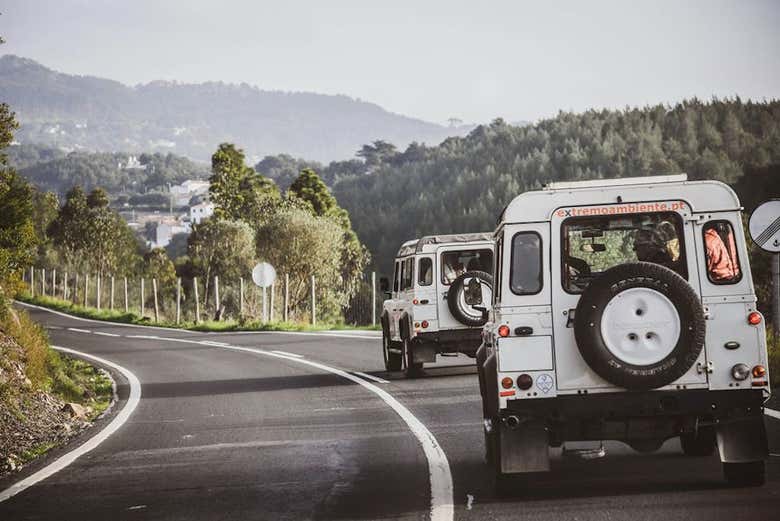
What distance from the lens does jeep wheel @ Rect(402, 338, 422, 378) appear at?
1959 centimetres

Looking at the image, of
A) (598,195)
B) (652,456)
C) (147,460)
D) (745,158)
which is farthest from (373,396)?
(745,158)

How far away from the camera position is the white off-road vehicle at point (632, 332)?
28.1ft

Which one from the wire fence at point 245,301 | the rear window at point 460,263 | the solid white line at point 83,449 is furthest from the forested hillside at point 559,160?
the solid white line at point 83,449

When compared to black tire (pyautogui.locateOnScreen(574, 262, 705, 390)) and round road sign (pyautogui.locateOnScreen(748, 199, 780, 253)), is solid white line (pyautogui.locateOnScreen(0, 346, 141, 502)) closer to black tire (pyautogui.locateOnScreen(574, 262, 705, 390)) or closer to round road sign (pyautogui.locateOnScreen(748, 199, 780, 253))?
black tire (pyautogui.locateOnScreen(574, 262, 705, 390))

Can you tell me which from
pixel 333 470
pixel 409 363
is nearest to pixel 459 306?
pixel 409 363

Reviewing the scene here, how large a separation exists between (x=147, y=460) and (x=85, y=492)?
1.91 metres

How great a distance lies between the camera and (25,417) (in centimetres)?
1532

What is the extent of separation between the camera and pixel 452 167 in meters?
144

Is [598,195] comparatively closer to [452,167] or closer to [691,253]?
[691,253]

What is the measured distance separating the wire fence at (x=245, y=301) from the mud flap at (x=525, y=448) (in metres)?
25.2

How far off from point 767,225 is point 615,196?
8351mm

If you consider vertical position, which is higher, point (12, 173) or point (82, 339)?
point (12, 173)

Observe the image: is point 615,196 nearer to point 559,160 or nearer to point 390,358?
point 390,358

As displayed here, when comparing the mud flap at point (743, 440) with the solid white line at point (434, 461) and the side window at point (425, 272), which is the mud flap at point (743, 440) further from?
the side window at point (425, 272)
